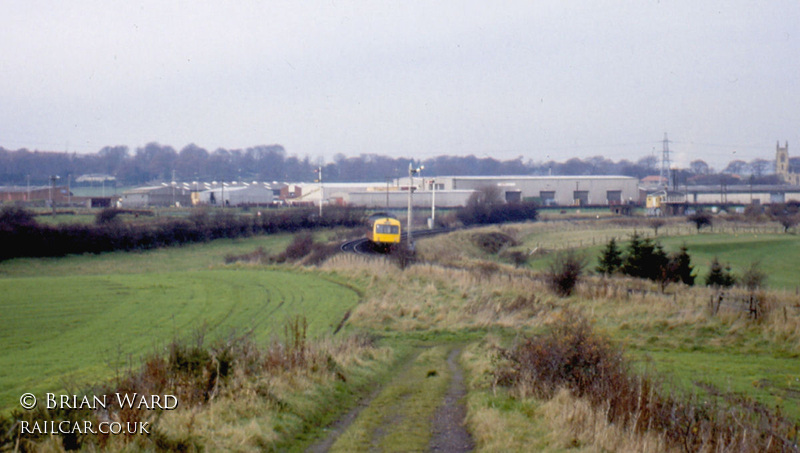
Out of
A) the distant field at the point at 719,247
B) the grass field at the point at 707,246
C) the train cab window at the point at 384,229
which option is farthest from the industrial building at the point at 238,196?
the distant field at the point at 719,247

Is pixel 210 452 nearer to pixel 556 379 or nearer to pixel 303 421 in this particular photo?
pixel 303 421

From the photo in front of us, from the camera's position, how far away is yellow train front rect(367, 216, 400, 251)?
4831cm

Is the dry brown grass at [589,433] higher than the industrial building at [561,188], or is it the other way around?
the industrial building at [561,188]

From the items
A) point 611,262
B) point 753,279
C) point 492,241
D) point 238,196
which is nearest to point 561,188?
point 492,241

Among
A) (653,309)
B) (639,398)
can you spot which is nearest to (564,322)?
(639,398)

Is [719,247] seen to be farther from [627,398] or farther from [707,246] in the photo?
[627,398]

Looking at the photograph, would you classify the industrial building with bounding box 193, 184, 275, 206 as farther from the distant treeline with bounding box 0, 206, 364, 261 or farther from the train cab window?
the train cab window

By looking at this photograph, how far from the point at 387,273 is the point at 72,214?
41.7 m

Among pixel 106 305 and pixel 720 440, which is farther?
pixel 106 305

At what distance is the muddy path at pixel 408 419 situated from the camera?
8.18 metres

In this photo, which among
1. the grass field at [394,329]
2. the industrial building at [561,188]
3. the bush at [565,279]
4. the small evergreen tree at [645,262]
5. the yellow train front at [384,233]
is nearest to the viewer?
the grass field at [394,329]

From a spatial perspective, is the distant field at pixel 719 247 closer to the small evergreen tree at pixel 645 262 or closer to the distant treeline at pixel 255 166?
the small evergreen tree at pixel 645 262

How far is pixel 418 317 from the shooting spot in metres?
24.5

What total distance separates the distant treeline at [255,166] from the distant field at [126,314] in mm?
52073
